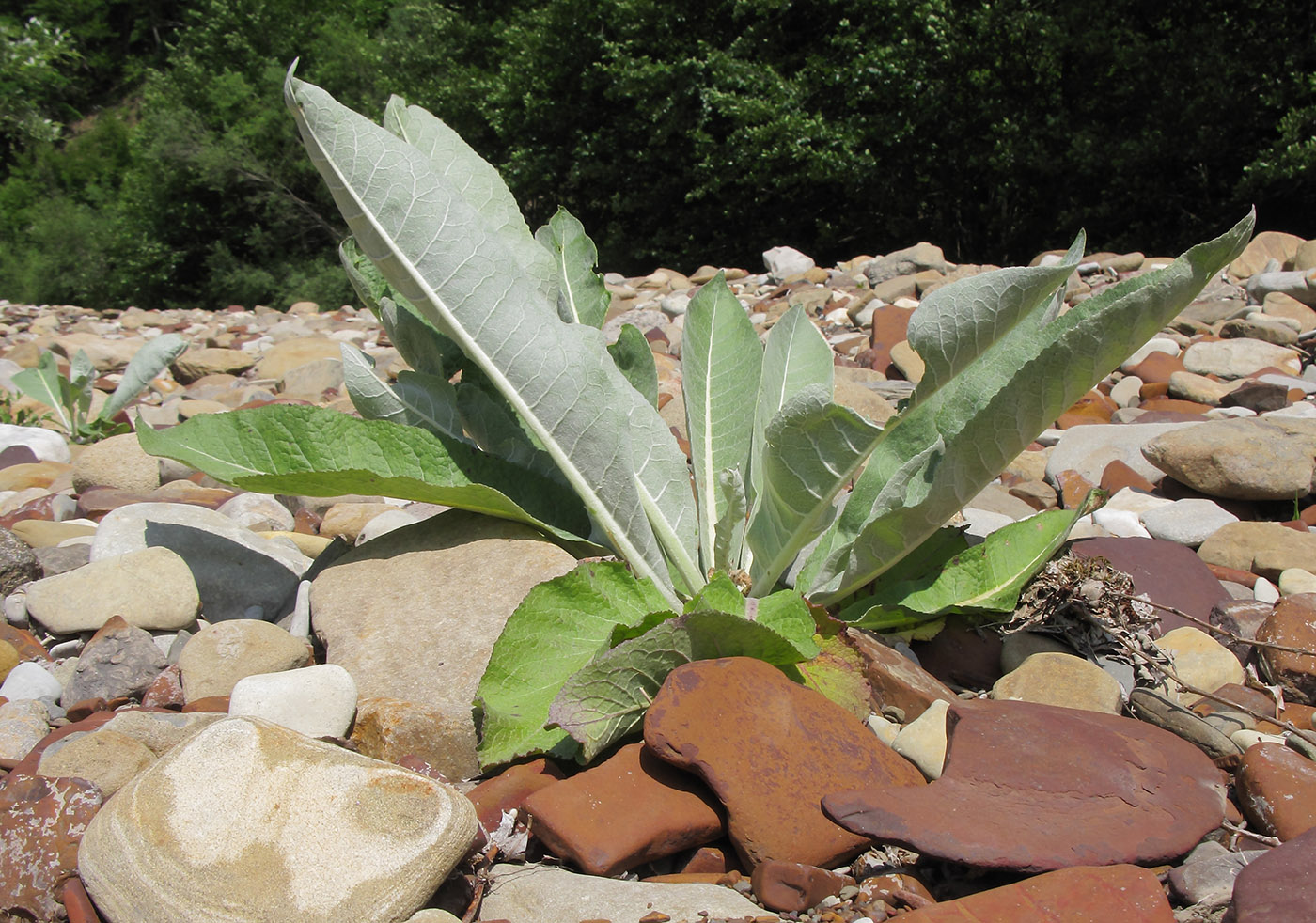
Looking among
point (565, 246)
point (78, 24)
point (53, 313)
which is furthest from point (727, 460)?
point (78, 24)

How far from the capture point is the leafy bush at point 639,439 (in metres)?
1.36

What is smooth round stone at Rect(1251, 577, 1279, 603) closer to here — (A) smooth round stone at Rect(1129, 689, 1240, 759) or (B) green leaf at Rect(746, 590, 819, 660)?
(A) smooth round stone at Rect(1129, 689, 1240, 759)

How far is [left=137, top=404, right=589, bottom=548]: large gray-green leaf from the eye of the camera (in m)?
1.66

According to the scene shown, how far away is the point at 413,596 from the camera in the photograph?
1671 mm

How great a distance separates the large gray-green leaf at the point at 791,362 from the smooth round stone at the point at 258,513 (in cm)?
137

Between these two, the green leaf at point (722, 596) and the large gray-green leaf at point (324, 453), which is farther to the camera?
the large gray-green leaf at point (324, 453)

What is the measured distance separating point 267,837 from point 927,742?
0.85 metres

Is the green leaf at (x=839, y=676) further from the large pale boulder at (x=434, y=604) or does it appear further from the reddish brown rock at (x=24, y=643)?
the reddish brown rock at (x=24, y=643)

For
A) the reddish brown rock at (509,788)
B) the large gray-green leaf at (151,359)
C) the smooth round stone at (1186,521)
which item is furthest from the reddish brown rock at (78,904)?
the large gray-green leaf at (151,359)

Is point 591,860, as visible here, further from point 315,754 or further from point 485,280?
point 485,280

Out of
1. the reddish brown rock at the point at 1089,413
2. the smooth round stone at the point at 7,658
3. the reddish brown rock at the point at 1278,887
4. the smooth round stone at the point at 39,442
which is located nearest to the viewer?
the reddish brown rock at the point at 1278,887

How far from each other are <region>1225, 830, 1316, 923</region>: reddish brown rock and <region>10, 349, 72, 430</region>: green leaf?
4269 millimetres

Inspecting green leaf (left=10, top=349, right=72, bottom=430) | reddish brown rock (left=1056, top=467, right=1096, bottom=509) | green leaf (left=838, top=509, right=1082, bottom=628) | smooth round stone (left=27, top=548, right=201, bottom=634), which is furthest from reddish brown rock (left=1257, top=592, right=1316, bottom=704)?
green leaf (left=10, top=349, right=72, bottom=430)

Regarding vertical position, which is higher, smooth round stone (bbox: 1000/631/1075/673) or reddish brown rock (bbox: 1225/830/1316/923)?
reddish brown rock (bbox: 1225/830/1316/923)
